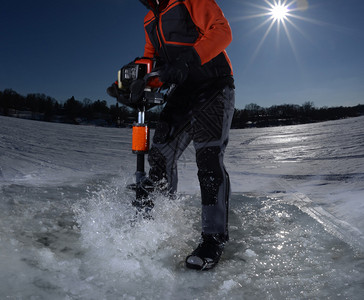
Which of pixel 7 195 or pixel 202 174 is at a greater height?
pixel 202 174

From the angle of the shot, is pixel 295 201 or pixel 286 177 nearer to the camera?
pixel 295 201

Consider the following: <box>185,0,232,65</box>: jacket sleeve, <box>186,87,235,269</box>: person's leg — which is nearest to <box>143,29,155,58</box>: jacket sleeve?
<box>185,0,232,65</box>: jacket sleeve

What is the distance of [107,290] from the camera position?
129cm

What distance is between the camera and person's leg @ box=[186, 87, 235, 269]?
5.89 feet

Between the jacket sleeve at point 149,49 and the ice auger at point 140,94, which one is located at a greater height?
the jacket sleeve at point 149,49

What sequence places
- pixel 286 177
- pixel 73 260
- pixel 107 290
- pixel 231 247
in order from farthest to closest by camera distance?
1. pixel 286 177
2. pixel 231 247
3. pixel 73 260
4. pixel 107 290

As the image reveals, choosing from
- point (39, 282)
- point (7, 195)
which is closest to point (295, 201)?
point (39, 282)

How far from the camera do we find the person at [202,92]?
1758mm

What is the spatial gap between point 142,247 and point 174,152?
0.80m

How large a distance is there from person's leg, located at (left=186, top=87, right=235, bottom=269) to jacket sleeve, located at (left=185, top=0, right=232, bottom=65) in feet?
0.92

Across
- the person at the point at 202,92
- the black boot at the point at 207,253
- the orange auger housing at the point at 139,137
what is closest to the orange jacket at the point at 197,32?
the person at the point at 202,92

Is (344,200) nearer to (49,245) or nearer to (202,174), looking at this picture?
(202,174)

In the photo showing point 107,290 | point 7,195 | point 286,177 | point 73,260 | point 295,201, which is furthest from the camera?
point 286,177

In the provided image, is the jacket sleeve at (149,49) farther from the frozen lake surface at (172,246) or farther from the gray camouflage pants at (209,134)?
the frozen lake surface at (172,246)
